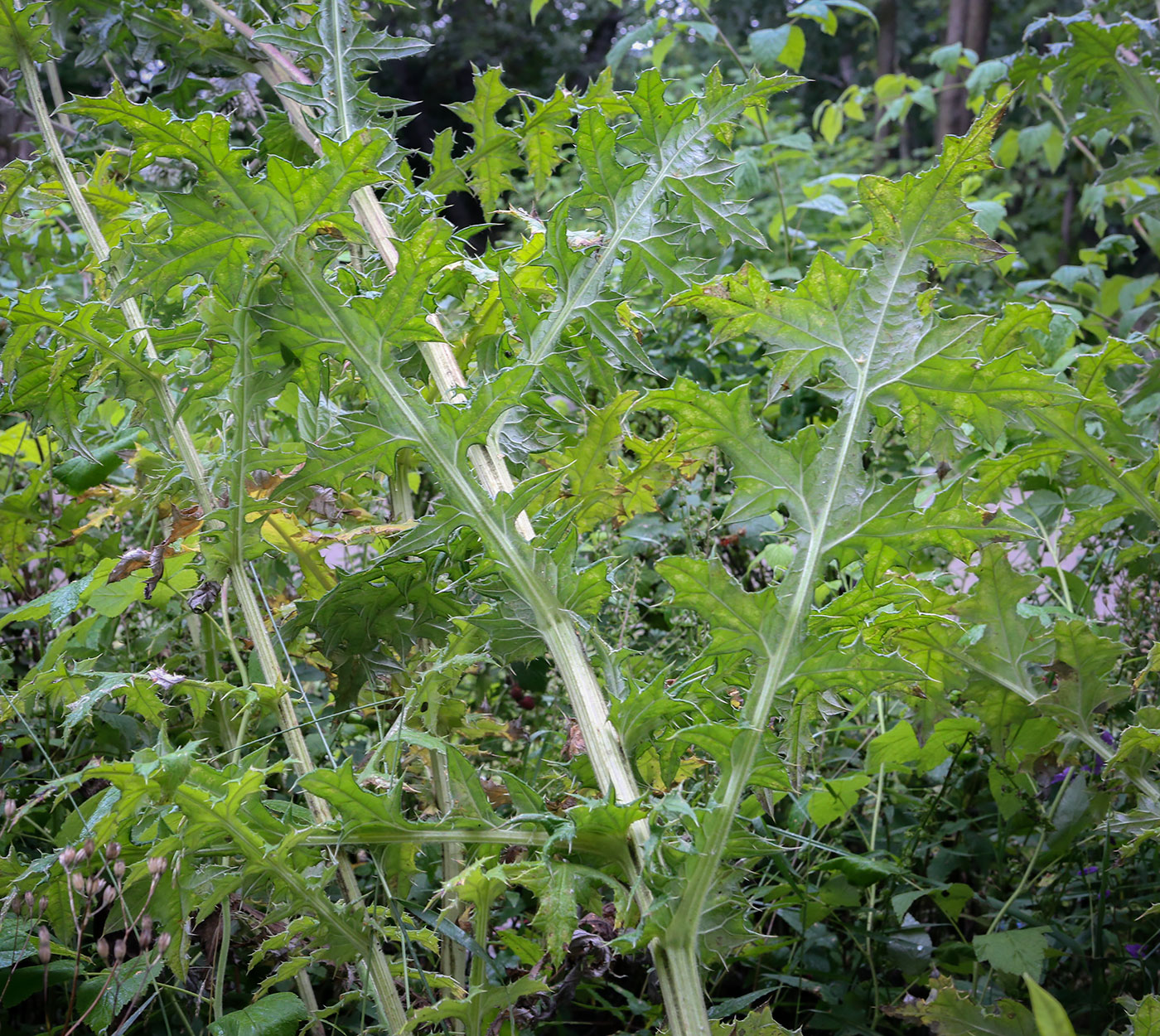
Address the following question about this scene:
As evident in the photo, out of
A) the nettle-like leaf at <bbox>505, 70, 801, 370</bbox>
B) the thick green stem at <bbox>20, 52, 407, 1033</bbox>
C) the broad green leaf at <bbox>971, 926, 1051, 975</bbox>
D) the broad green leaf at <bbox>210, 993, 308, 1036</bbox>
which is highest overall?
the nettle-like leaf at <bbox>505, 70, 801, 370</bbox>

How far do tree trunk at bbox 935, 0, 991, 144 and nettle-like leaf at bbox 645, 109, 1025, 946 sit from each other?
5209 mm

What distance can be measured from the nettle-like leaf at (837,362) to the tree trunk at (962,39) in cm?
521

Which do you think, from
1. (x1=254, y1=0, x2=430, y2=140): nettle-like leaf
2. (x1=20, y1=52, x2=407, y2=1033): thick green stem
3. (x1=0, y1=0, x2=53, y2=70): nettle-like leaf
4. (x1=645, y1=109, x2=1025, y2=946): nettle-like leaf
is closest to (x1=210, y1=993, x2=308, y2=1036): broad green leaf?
(x1=20, y1=52, x2=407, y2=1033): thick green stem

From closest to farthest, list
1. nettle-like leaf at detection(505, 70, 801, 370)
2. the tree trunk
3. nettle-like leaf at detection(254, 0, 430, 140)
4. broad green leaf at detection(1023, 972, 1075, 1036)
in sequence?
broad green leaf at detection(1023, 972, 1075, 1036) → nettle-like leaf at detection(505, 70, 801, 370) → nettle-like leaf at detection(254, 0, 430, 140) → the tree trunk

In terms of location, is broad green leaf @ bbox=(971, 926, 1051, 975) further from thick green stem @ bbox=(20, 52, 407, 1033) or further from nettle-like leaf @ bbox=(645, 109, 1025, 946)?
thick green stem @ bbox=(20, 52, 407, 1033)

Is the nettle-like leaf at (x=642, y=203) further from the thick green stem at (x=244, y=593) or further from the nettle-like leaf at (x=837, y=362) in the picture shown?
the thick green stem at (x=244, y=593)

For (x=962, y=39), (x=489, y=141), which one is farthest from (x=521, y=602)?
(x=962, y=39)

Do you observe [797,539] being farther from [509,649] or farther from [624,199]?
[624,199]

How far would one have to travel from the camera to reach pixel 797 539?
992mm

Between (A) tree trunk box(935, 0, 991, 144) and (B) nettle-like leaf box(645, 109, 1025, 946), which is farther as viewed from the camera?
(A) tree trunk box(935, 0, 991, 144)

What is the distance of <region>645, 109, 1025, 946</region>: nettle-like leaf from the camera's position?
95 cm

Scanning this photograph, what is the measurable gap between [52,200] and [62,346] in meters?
0.37

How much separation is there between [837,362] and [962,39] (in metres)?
6.15

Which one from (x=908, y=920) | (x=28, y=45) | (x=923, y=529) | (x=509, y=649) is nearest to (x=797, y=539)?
(x=923, y=529)
